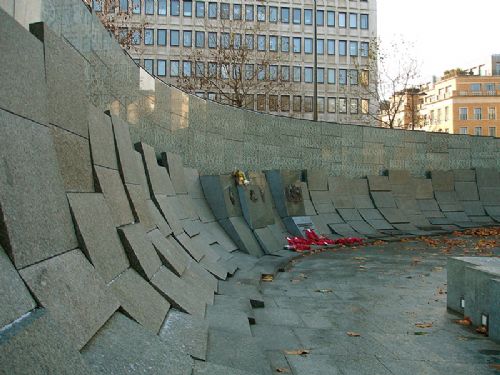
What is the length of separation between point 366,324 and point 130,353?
3505mm

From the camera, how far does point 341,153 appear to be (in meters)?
17.8

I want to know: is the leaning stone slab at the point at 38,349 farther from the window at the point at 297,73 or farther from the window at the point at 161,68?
the window at the point at 297,73

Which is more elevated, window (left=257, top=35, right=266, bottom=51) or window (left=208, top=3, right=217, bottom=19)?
window (left=208, top=3, right=217, bottom=19)

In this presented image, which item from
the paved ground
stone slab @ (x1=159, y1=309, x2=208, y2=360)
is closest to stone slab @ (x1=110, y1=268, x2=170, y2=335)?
stone slab @ (x1=159, y1=309, x2=208, y2=360)

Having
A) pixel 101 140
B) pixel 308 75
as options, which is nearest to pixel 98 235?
pixel 101 140

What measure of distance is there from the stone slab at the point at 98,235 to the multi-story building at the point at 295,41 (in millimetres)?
48591

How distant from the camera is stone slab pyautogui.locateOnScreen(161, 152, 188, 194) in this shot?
361 inches

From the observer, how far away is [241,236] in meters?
10.5

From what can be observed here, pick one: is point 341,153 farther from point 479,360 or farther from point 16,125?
point 16,125

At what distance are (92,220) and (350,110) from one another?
55843 mm

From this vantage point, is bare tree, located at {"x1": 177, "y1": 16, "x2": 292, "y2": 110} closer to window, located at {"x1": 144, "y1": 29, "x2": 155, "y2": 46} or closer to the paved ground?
window, located at {"x1": 144, "y1": 29, "x2": 155, "y2": 46}

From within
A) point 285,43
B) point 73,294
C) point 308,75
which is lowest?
point 73,294

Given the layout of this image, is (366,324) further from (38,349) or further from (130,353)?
(38,349)

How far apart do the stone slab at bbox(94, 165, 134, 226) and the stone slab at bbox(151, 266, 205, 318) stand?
61 cm
